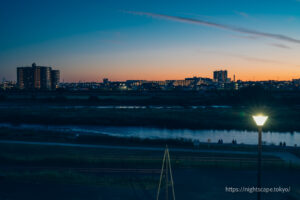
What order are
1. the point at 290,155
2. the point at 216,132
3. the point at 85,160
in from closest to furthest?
the point at 85,160 → the point at 290,155 → the point at 216,132

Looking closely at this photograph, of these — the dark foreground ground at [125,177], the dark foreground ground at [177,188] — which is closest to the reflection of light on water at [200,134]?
the dark foreground ground at [125,177]

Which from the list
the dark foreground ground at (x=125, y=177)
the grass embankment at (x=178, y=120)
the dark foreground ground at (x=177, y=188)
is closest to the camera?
the dark foreground ground at (x=177, y=188)

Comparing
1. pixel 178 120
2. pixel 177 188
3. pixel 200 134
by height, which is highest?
pixel 178 120

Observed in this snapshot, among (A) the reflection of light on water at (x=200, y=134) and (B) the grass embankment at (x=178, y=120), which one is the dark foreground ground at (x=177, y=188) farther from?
(B) the grass embankment at (x=178, y=120)

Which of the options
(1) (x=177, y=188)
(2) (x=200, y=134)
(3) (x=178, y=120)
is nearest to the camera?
(1) (x=177, y=188)

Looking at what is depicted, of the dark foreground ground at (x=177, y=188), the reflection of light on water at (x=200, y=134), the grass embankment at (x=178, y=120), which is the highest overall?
the grass embankment at (x=178, y=120)

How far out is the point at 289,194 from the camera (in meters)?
13.0

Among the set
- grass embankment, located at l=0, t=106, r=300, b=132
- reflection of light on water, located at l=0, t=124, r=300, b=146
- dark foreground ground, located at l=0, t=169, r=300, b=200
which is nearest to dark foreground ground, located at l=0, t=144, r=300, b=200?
dark foreground ground, located at l=0, t=169, r=300, b=200

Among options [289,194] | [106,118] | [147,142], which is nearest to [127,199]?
[289,194]

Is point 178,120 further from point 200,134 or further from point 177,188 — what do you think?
point 177,188

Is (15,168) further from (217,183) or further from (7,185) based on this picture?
(217,183)

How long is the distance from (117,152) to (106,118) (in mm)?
30124

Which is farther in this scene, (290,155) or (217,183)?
(290,155)

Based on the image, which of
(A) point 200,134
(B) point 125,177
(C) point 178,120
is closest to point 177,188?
(B) point 125,177
